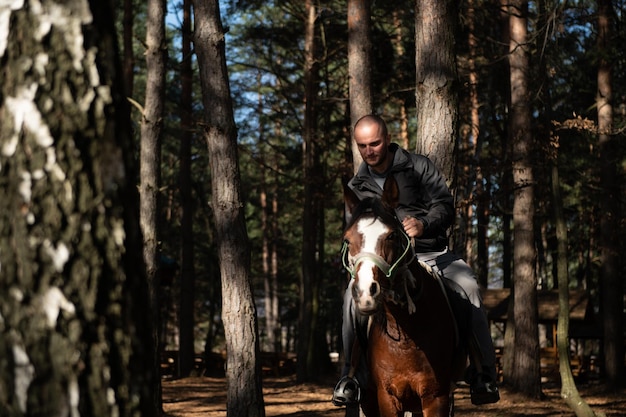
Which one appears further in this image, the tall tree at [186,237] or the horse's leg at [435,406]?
the tall tree at [186,237]

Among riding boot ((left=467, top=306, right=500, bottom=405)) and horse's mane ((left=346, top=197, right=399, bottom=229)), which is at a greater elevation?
horse's mane ((left=346, top=197, right=399, bottom=229))

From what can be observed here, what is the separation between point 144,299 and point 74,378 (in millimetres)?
382

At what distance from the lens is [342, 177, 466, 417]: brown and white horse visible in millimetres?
6603

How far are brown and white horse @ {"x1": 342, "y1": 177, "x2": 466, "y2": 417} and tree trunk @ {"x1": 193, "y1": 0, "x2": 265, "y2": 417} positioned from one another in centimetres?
441

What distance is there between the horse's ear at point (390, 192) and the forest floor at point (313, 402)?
9966 mm

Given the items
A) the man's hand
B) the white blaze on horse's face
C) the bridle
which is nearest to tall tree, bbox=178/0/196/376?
the man's hand

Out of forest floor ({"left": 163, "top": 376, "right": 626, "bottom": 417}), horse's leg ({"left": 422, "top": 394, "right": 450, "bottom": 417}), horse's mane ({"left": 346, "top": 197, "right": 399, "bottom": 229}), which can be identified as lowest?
forest floor ({"left": 163, "top": 376, "right": 626, "bottom": 417})

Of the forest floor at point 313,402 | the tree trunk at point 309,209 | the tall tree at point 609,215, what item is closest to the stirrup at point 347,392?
the forest floor at point 313,402

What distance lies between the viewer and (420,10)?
9.88 metres

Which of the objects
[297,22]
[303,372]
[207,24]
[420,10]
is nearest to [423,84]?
[420,10]

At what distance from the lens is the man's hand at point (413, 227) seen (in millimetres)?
6797

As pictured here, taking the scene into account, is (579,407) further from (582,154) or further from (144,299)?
(582,154)

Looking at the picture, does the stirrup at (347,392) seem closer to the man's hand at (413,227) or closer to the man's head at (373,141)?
the man's hand at (413,227)

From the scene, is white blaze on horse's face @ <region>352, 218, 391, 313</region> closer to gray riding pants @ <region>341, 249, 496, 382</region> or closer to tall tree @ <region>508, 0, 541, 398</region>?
gray riding pants @ <region>341, 249, 496, 382</region>
